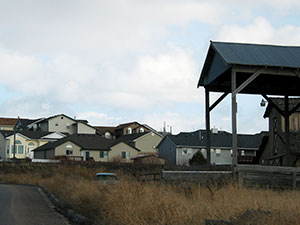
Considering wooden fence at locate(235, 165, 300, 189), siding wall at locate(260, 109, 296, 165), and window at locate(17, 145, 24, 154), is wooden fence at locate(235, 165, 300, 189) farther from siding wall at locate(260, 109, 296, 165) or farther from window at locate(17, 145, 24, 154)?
window at locate(17, 145, 24, 154)

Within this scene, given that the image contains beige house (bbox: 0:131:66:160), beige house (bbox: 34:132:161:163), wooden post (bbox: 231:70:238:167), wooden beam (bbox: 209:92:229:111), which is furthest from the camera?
beige house (bbox: 0:131:66:160)

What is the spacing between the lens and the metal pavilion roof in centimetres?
2441

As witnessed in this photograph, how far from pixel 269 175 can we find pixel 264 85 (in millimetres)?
8095

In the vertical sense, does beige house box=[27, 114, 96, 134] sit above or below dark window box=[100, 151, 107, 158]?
above

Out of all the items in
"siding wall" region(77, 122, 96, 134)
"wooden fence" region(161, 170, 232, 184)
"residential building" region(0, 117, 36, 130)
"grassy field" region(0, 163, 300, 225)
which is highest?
"residential building" region(0, 117, 36, 130)

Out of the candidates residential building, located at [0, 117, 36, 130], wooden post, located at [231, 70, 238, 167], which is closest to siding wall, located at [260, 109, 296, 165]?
wooden post, located at [231, 70, 238, 167]

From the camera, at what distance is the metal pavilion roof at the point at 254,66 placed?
2441cm

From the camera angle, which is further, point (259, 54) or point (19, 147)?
point (19, 147)

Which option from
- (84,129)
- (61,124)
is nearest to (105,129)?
(84,129)

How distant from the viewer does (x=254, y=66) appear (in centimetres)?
2436

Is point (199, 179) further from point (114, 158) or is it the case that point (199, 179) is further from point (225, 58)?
point (114, 158)

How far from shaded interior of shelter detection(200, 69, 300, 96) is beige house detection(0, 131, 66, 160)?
6378 cm

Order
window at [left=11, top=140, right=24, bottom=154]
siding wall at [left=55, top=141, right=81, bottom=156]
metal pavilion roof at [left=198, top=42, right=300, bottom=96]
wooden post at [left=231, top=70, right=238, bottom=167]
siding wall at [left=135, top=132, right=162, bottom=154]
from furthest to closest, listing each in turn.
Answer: siding wall at [left=135, top=132, right=162, bottom=154], window at [left=11, top=140, right=24, bottom=154], siding wall at [left=55, top=141, right=81, bottom=156], metal pavilion roof at [left=198, top=42, right=300, bottom=96], wooden post at [left=231, top=70, right=238, bottom=167]

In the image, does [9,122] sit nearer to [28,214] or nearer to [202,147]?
[202,147]
